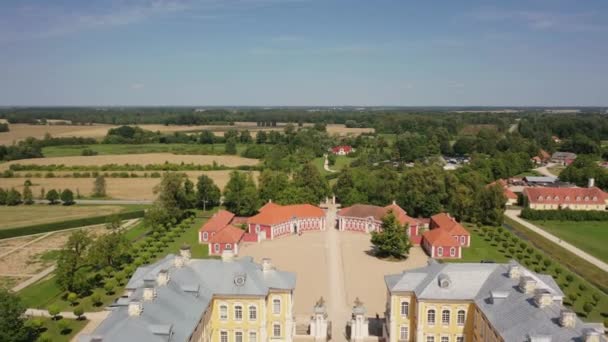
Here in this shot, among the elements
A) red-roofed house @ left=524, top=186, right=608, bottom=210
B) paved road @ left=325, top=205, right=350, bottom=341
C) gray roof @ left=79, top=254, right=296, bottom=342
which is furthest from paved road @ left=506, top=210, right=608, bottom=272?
gray roof @ left=79, top=254, right=296, bottom=342

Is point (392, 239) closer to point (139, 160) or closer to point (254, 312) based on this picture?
point (254, 312)

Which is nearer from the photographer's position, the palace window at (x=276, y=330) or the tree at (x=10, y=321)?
the tree at (x=10, y=321)

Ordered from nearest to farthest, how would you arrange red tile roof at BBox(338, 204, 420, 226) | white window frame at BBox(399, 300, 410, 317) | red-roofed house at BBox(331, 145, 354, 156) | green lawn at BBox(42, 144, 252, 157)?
white window frame at BBox(399, 300, 410, 317) → red tile roof at BBox(338, 204, 420, 226) → green lawn at BBox(42, 144, 252, 157) → red-roofed house at BBox(331, 145, 354, 156)

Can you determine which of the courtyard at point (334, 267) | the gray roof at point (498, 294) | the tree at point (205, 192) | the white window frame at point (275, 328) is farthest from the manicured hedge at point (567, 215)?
the white window frame at point (275, 328)

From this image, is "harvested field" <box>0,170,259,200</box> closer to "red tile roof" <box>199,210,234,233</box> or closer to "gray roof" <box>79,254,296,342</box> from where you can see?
"red tile roof" <box>199,210,234,233</box>

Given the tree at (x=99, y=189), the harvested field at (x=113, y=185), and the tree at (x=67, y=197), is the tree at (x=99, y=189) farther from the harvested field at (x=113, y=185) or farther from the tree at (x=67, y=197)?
the tree at (x=67, y=197)

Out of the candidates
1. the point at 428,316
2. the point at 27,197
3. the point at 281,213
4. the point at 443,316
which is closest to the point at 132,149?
the point at 27,197
